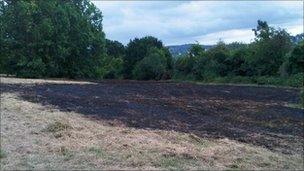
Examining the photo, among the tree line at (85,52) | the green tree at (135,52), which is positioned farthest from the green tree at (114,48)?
the tree line at (85,52)

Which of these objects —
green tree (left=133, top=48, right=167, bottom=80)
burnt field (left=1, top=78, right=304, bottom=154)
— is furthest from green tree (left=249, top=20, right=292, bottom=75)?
burnt field (left=1, top=78, right=304, bottom=154)

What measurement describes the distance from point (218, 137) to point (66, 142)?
3.38 m

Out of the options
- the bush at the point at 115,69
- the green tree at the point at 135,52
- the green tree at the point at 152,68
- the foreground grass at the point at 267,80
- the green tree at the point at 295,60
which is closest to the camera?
the foreground grass at the point at 267,80

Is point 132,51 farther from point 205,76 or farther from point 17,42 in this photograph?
point 17,42

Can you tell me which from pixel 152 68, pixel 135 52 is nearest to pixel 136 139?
pixel 152 68

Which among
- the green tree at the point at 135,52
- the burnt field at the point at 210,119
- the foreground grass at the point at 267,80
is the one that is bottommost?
the foreground grass at the point at 267,80

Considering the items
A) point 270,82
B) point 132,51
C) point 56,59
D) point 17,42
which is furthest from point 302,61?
point 132,51

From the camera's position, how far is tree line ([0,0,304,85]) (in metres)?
37.5

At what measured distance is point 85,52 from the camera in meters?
43.4

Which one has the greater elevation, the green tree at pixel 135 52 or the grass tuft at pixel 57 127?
the green tree at pixel 135 52

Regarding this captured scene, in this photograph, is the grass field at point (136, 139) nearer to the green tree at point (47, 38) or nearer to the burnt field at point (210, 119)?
the burnt field at point (210, 119)

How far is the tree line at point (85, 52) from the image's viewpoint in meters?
37.5

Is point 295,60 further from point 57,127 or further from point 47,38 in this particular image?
point 57,127

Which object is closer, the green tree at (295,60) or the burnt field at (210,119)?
the burnt field at (210,119)
